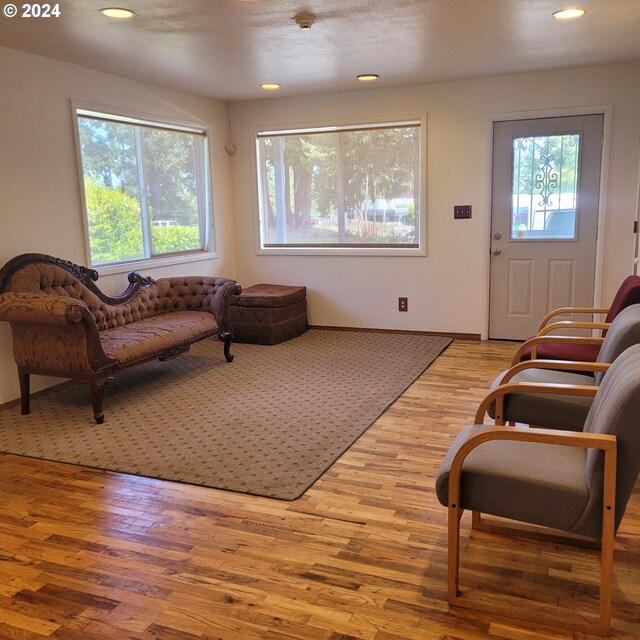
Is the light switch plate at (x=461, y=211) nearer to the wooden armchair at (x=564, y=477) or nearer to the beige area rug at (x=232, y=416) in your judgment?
the beige area rug at (x=232, y=416)

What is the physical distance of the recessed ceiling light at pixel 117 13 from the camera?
3215mm

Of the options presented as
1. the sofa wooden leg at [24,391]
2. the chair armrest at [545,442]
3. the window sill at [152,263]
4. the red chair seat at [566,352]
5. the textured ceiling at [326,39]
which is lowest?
the sofa wooden leg at [24,391]

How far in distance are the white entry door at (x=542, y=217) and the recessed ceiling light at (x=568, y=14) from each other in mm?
1747

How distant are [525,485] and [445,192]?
4.26 metres

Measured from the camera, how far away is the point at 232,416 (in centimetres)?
381

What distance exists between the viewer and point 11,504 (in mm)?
2770

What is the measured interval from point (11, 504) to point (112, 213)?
2.85 m

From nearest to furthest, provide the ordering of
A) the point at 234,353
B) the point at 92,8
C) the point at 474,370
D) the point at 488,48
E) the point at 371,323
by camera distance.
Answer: the point at 92,8 < the point at 488,48 < the point at 474,370 < the point at 234,353 < the point at 371,323

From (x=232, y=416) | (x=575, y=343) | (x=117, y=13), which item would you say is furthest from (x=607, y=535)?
(x=117, y=13)

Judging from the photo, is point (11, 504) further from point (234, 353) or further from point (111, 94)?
point (111, 94)

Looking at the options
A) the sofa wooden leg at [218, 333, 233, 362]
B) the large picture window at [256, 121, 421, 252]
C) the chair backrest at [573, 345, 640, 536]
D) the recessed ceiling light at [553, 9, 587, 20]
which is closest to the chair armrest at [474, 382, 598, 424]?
the chair backrest at [573, 345, 640, 536]

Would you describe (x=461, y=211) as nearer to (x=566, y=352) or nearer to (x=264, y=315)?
(x=264, y=315)

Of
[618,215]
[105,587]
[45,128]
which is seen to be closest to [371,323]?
[618,215]

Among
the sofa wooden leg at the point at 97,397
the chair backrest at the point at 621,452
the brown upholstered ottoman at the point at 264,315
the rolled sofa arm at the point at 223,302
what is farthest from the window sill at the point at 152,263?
the chair backrest at the point at 621,452
